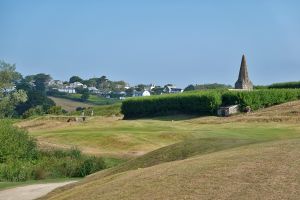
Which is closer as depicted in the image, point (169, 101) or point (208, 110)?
point (208, 110)

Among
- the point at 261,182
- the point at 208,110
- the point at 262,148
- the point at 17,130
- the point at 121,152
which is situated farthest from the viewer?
the point at 208,110

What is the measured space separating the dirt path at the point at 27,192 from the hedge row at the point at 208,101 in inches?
1982

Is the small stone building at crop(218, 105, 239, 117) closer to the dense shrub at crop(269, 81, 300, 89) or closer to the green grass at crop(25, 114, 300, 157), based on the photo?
Answer: the green grass at crop(25, 114, 300, 157)

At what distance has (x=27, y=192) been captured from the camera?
27828mm

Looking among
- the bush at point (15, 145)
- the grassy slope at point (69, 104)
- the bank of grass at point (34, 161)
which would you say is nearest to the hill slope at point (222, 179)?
the bank of grass at point (34, 161)

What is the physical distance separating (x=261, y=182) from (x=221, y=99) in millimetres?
65217

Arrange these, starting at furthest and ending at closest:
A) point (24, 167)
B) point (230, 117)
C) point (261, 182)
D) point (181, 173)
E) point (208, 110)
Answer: point (208, 110) → point (230, 117) → point (24, 167) → point (181, 173) → point (261, 182)

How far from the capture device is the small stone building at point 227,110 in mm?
77062

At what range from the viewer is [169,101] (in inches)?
3403

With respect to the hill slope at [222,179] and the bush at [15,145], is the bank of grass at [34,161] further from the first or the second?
the hill slope at [222,179]

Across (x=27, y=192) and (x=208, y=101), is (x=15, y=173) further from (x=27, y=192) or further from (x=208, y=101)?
(x=208, y=101)

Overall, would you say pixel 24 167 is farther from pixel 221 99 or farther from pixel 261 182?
pixel 221 99

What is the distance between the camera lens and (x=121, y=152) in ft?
163

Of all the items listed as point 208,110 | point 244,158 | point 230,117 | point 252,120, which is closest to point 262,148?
point 244,158
